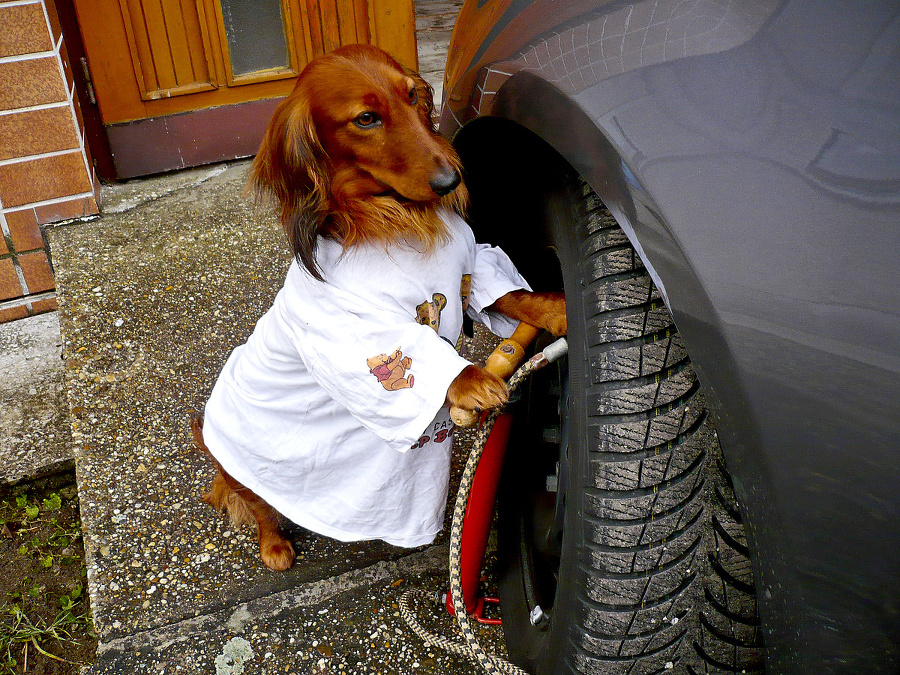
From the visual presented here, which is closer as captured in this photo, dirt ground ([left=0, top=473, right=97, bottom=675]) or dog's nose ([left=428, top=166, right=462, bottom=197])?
dog's nose ([left=428, top=166, right=462, bottom=197])

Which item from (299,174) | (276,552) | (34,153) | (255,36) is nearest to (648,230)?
(299,174)

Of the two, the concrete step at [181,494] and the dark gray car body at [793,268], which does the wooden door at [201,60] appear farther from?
the dark gray car body at [793,268]

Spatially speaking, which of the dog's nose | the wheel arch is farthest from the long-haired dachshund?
the wheel arch

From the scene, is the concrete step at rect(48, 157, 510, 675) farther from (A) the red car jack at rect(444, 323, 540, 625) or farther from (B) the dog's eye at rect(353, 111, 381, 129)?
(B) the dog's eye at rect(353, 111, 381, 129)

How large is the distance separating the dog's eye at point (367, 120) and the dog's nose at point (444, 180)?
0.18 meters

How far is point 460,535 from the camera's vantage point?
4.97 ft

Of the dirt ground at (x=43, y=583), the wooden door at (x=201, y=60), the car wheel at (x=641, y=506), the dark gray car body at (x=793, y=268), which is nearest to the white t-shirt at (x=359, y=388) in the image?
the car wheel at (x=641, y=506)

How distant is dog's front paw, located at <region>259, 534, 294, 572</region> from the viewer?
1984mm

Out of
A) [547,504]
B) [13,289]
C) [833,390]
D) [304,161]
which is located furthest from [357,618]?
[13,289]

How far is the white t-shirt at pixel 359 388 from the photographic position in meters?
1.39

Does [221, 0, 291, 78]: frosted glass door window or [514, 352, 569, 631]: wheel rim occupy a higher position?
[221, 0, 291, 78]: frosted glass door window

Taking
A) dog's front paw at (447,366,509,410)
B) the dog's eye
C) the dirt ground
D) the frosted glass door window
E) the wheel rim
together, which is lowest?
the dirt ground

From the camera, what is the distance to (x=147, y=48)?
11.3 feet

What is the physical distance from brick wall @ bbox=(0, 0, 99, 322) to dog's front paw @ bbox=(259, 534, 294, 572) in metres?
1.97
